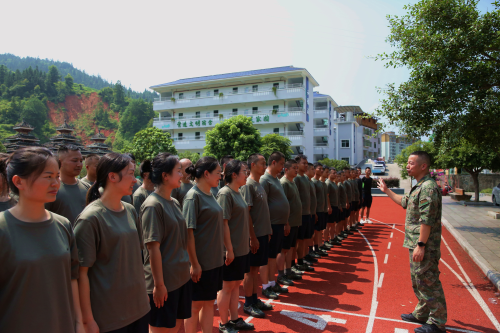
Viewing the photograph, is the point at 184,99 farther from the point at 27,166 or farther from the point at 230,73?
the point at 27,166

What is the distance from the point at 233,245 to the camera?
13.7ft

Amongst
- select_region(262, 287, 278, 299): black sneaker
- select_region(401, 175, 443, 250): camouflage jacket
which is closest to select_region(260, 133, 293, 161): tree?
select_region(262, 287, 278, 299): black sneaker

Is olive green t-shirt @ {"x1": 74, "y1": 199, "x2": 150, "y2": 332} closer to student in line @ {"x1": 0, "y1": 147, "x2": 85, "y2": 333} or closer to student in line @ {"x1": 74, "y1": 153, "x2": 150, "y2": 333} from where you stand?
student in line @ {"x1": 74, "y1": 153, "x2": 150, "y2": 333}

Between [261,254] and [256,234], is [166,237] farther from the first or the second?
[261,254]

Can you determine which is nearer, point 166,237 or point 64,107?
point 166,237

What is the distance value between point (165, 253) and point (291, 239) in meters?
3.54

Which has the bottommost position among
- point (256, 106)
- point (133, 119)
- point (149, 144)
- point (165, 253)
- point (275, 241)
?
point (275, 241)

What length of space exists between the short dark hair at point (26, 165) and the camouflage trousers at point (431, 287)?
449 cm

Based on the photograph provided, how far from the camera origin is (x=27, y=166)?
197 cm

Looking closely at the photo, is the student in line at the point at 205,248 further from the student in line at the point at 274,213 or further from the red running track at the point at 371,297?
the student in line at the point at 274,213

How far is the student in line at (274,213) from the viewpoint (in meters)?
5.43

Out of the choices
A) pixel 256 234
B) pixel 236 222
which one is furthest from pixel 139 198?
pixel 256 234

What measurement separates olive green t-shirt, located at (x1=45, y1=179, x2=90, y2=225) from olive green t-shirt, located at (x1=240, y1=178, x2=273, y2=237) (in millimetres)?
2168

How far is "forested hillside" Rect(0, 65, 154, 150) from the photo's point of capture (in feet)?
284
